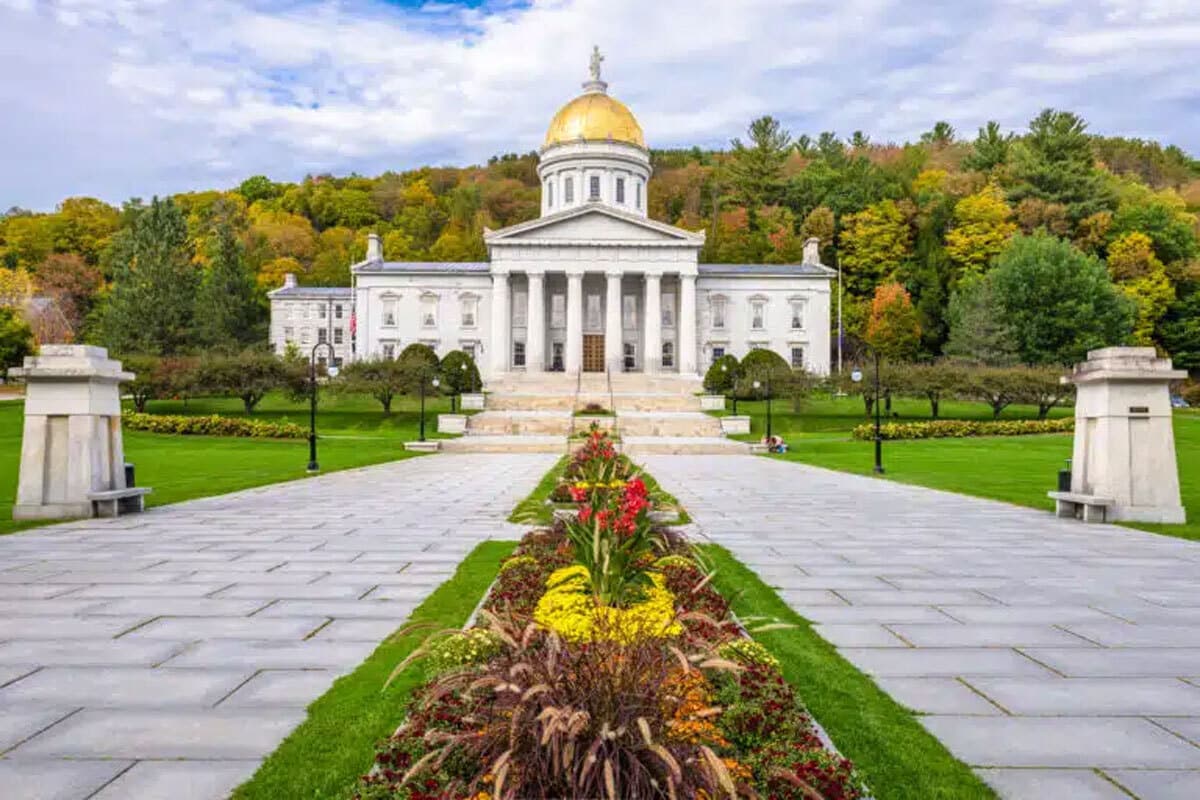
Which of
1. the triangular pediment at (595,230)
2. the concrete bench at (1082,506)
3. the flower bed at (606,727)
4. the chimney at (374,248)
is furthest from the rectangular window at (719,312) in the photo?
the flower bed at (606,727)

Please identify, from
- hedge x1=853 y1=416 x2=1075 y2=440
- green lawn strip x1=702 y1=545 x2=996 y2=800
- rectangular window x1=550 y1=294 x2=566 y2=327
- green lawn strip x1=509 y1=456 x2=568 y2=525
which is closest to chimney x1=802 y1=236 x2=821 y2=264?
rectangular window x1=550 y1=294 x2=566 y2=327

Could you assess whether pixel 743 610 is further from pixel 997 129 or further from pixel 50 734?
pixel 997 129

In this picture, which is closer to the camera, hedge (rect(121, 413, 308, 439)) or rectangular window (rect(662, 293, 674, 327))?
hedge (rect(121, 413, 308, 439))

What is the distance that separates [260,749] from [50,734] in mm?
1245

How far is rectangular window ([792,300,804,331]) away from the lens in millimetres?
71312

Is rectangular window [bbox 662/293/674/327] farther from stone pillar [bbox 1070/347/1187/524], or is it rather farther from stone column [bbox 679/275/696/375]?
stone pillar [bbox 1070/347/1187/524]

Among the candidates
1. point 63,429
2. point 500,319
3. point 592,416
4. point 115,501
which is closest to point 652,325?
point 500,319

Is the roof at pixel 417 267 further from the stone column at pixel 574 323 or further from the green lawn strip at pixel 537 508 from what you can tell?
the green lawn strip at pixel 537 508

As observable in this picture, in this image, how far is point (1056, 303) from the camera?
2386 inches

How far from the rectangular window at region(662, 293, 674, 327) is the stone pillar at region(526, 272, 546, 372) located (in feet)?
34.7

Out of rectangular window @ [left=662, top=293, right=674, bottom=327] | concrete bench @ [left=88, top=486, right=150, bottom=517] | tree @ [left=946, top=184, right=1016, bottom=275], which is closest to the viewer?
concrete bench @ [left=88, top=486, right=150, bottom=517]

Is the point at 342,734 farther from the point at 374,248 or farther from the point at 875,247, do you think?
the point at 875,247

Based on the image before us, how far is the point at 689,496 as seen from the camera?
18406 mm

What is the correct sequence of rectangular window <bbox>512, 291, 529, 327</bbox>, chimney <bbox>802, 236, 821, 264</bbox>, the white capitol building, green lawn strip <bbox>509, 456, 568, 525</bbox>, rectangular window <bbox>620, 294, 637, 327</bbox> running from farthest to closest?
chimney <bbox>802, 236, 821, 264</bbox>, rectangular window <bbox>620, 294, 637, 327</bbox>, rectangular window <bbox>512, 291, 529, 327</bbox>, the white capitol building, green lawn strip <bbox>509, 456, 568, 525</bbox>
